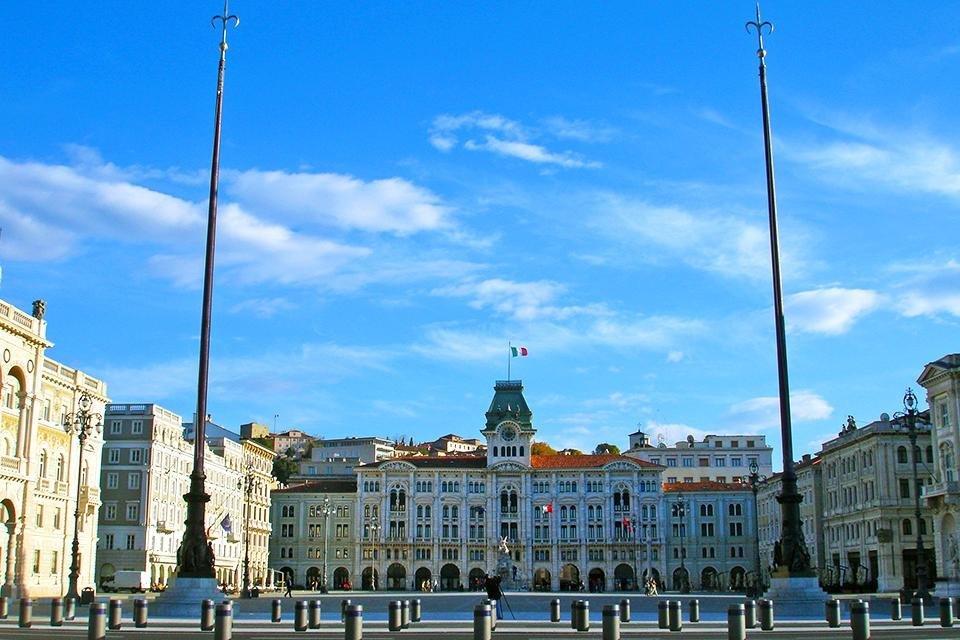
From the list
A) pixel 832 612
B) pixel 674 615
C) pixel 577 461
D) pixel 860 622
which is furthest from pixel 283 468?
pixel 860 622

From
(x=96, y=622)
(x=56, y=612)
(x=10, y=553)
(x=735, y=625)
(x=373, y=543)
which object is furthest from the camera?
(x=373, y=543)

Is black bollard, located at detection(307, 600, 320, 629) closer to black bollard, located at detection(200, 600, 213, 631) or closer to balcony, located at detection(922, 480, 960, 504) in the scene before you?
black bollard, located at detection(200, 600, 213, 631)

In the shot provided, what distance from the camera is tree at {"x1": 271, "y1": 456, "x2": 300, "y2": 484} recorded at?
169125 millimetres

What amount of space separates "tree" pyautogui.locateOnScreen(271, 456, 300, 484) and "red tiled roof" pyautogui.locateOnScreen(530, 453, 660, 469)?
45061 millimetres

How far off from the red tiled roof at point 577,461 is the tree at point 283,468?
45.1m

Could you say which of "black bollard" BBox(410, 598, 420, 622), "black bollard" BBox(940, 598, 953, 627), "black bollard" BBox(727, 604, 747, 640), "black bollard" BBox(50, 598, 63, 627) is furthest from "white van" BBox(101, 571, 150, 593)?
"black bollard" BBox(727, 604, 747, 640)

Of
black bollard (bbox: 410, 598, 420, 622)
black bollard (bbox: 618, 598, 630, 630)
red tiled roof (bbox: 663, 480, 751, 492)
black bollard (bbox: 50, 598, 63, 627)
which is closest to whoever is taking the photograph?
black bollard (bbox: 50, 598, 63, 627)

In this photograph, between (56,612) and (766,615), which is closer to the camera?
(766,615)

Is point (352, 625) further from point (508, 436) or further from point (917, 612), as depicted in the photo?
point (508, 436)

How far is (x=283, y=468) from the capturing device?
563ft

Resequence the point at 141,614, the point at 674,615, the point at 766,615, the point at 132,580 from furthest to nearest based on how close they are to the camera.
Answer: the point at 132,580
the point at 141,614
the point at 674,615
the point at 766,615

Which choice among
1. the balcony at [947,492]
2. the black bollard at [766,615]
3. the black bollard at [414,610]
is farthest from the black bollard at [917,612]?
A: the balcony at [947,492]

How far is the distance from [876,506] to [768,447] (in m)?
73.2

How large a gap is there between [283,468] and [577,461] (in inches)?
2107
